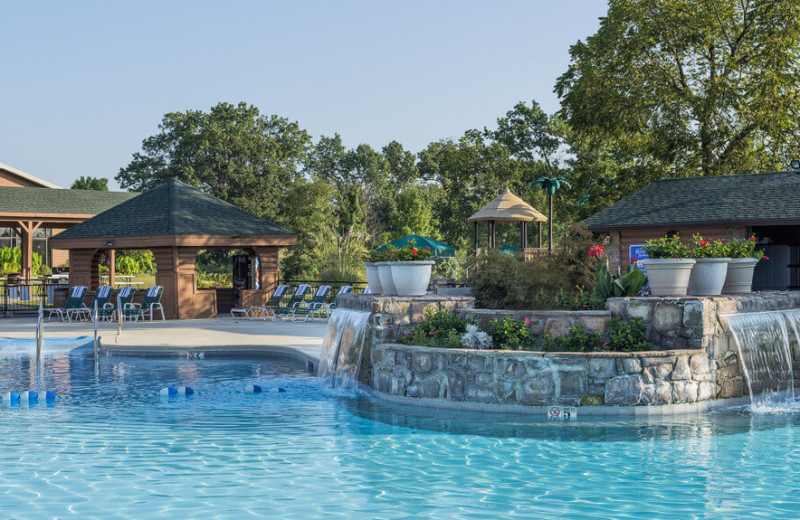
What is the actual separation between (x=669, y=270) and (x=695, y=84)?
17132 millimetres

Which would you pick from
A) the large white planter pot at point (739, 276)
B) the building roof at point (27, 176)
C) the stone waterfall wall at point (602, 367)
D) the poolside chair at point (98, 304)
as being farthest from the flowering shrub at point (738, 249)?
the building roof at point (27, 176)

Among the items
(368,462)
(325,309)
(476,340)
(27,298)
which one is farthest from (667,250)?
(27,298)

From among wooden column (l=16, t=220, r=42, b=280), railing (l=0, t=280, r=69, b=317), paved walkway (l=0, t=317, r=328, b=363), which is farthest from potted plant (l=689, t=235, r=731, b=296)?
wooden column (l=16, t=220, r=42, b=280)

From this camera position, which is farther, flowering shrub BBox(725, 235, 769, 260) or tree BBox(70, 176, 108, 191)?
tree BBox(70, 176, 108, 191)

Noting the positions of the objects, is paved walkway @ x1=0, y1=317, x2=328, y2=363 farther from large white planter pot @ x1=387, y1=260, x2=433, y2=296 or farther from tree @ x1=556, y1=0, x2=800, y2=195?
tree @ x1=556, y1=0, x2=800, y2=195

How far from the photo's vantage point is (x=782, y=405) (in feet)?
31.3

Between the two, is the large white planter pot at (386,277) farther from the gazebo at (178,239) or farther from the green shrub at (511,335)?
the gazebo at (178,239)

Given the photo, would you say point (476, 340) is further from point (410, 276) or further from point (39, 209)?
point (39, 209)

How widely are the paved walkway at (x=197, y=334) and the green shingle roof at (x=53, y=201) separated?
1026 centimetres

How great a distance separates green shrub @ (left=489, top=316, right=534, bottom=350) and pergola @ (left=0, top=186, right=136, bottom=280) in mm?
23931

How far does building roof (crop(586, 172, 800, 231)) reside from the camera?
18250 mm

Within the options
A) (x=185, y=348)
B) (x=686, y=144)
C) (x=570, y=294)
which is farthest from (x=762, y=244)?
(x=185, y=348)

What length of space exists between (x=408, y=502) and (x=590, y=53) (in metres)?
22.4

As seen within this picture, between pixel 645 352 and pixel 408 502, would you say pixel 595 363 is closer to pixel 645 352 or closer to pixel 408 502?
pixel 645 352
